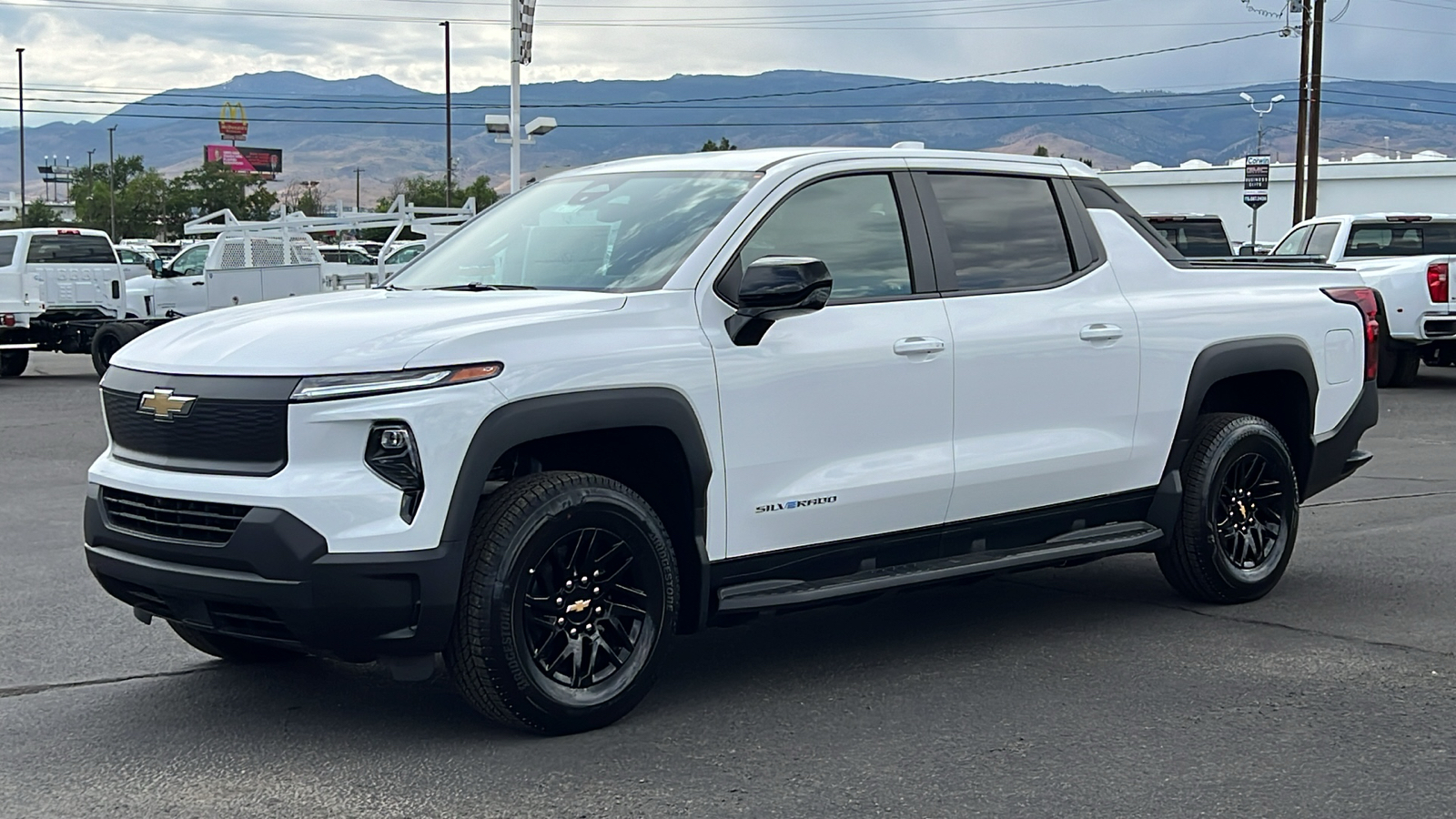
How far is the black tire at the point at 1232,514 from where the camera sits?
6883mm

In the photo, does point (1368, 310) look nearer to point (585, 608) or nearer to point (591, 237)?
point (591, 237)

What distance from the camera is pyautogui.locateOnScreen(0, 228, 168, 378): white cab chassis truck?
69.4 feet

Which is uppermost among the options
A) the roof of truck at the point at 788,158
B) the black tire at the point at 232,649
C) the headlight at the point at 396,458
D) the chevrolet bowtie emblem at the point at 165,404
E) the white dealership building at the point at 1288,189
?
the white dealership building at the point at 1288,189

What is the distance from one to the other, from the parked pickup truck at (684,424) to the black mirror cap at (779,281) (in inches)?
0.5

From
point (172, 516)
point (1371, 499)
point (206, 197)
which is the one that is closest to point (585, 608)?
point (172, 516)

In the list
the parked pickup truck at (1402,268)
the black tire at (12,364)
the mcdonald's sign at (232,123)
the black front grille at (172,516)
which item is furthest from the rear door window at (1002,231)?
the mcdonald's sign at (232,123)

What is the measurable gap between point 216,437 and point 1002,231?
124 inches

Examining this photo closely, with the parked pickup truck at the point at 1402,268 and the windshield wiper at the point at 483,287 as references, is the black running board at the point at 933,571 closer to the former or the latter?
the windshield wiper at the point at 483,287

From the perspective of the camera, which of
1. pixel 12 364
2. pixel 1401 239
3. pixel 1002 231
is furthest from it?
pixel 12 364

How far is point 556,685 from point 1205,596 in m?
3.26

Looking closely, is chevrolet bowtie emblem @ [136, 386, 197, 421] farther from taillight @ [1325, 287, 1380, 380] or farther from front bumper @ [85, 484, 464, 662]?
taillight @ [1325, 287, 1380, 380]

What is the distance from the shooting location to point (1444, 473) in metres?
11.5

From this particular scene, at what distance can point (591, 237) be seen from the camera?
5.87m

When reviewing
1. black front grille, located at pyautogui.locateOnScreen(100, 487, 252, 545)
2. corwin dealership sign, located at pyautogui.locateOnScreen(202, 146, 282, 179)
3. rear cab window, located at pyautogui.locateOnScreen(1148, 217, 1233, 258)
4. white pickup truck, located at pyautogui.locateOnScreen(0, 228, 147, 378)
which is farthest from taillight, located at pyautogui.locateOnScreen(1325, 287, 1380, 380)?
corwin dealership sign, located at pyautogui.locateOnScreen(202, 146, 282, 179)
